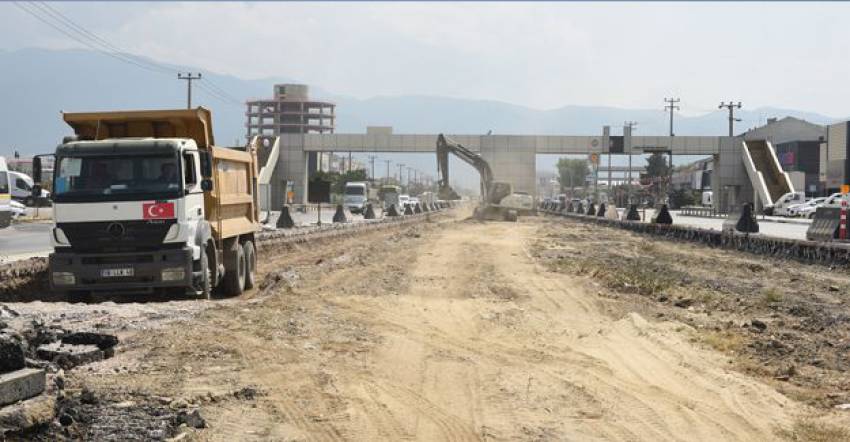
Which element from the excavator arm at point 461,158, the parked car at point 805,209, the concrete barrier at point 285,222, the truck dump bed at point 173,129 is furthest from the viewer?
the parked car at point 805,209

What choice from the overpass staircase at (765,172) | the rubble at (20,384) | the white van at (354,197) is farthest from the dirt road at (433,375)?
the overpass staircase at (765,172)

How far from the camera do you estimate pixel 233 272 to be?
16.2m

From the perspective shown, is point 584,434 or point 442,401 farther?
point 442,401

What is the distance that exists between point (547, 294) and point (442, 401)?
27.3 feet

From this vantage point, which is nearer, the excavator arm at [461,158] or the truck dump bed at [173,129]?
the truck dump bed at [173,129]

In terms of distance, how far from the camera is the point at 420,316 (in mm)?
12516

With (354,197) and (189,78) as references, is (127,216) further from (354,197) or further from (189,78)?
(354,197)

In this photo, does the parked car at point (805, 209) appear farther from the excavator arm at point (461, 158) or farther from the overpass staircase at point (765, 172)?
the excavator arm at point (461, 158)

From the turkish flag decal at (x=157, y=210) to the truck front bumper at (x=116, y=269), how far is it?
0.57 m

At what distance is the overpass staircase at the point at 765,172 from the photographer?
75.5m

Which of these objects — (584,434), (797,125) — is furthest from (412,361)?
(797,125)

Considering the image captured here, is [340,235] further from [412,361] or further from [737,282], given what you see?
[412,361]

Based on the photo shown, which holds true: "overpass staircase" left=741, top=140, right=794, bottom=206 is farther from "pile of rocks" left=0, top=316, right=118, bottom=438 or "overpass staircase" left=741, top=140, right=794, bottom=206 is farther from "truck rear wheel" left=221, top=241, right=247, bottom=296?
"pile of rocks" left=0, top=316, right=118, bottom=438

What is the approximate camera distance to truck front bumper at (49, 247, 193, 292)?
13.3 m
